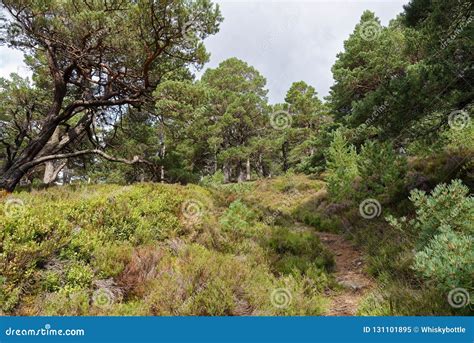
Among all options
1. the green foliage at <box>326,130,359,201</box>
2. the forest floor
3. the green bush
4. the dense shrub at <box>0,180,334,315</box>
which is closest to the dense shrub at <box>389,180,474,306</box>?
the green bush

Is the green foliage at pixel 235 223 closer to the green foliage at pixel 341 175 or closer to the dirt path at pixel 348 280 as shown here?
the dirt path at pixel 348 280

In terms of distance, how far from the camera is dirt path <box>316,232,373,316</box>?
15.6 feet

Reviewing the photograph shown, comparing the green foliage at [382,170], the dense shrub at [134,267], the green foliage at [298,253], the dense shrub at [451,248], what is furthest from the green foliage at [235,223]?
the dense shrub at [451,248]

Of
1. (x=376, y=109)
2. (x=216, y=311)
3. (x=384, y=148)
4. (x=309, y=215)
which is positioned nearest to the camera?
(x=216, y=311)

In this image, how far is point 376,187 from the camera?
8969 millimetres

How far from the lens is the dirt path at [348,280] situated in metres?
4.77

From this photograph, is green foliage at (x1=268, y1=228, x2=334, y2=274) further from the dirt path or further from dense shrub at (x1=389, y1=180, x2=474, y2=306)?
dense shrub at (x1=389, y1=180, x2=474, y2=306)

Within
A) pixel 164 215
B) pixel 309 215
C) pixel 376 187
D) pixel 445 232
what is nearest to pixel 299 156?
pixel 309 215

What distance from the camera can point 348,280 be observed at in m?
5.89

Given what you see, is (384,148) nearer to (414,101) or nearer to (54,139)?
(414,101)

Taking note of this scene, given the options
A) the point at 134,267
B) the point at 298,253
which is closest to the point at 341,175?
the point at 298,253

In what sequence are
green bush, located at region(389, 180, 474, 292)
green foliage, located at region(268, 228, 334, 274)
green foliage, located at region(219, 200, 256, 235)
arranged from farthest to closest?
1. green foliage, located at region(219, 200, 256, 235)
2. green foliage, located at region(268, 228, 334, 274)
3. green bush, located at region(389, 180, 474, 292)

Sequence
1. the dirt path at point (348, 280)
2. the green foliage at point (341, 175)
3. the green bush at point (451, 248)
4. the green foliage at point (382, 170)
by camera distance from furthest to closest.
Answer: the green foliage at point (341, 175)
the green foliage at point (382, 170)
the dirt path at point (348, 280)
the green bush at point (451, 248)

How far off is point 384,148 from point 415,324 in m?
6.36
